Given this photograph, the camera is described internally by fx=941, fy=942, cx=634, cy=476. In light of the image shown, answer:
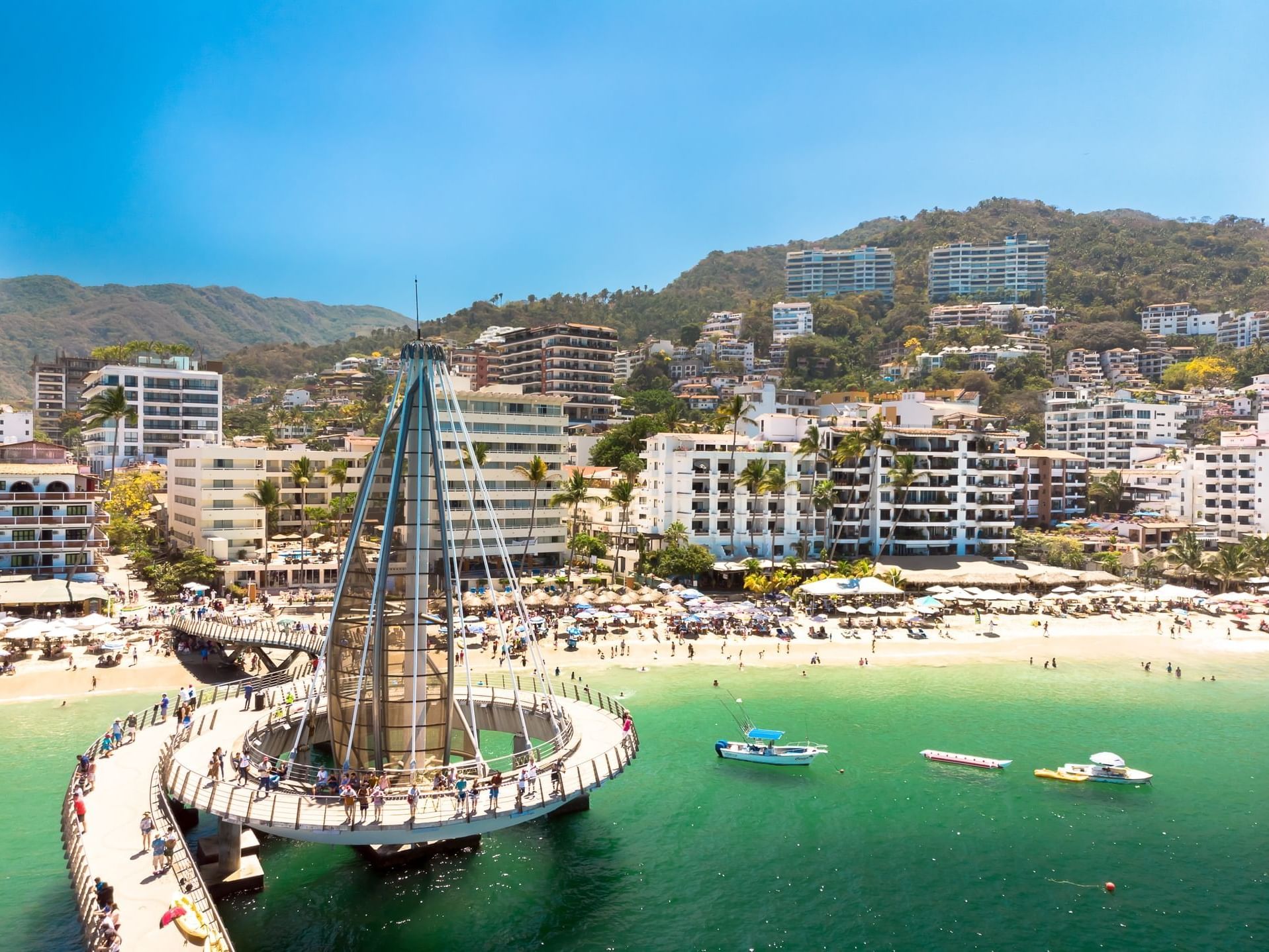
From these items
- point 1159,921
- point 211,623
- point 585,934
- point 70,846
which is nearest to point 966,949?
point 1159,921

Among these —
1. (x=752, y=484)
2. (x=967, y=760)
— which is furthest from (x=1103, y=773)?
(x=752, y=484)

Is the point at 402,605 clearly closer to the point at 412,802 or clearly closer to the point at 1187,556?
the point at 412,802

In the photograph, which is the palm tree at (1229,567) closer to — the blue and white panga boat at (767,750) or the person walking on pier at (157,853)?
the blue and white panga boat at (767,750)

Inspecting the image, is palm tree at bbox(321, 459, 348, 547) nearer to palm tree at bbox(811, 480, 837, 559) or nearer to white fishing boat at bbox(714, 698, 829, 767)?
palm tree at bbox(811, 480, 837, 559)

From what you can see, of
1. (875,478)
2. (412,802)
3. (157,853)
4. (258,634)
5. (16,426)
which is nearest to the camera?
(157,853)

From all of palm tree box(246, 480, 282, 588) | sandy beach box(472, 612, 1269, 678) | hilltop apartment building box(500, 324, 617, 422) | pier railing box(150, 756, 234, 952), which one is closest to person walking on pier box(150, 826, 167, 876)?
pier railing box(150, 756, 234, 952)

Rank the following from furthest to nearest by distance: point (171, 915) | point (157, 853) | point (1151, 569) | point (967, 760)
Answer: point (1151, 569) < point (967, 760) < point (157, 853) < point (171, 915)
